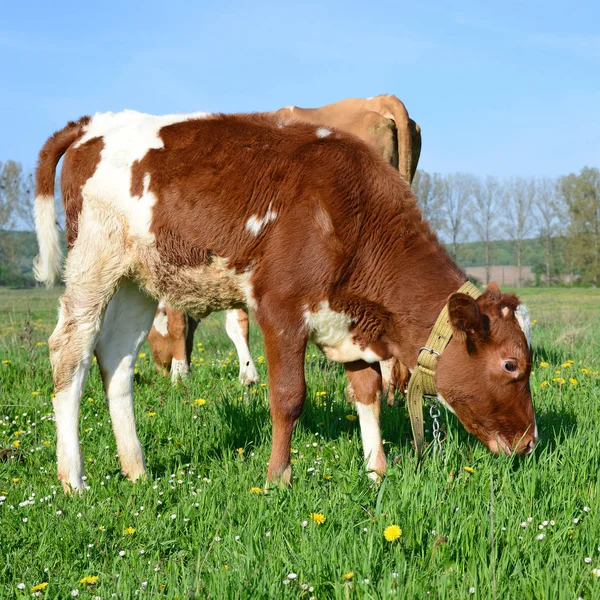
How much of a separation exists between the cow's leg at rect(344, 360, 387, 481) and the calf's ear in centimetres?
91

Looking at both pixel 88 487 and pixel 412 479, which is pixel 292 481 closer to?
pixel 412 479

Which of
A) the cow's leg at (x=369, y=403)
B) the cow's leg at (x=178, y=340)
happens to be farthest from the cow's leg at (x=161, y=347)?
the cow's leg at (x=369, y=403)

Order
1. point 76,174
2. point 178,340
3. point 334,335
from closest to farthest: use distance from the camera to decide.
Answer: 1. point 334,335
2. point 76,174
3. point 178,340

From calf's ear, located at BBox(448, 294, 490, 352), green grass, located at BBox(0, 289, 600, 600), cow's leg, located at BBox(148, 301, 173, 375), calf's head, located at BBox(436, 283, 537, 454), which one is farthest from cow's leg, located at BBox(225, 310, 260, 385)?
calf's ear, located at BBox(448, 294, 490, 352)

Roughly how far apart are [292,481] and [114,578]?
1490 millimetres

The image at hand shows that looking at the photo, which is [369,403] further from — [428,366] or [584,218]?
[584,218]

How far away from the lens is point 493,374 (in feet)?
13.7

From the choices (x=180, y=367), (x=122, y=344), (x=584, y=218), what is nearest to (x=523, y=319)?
(x=122, y=344)

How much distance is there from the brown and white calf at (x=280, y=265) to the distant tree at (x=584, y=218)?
63.8m

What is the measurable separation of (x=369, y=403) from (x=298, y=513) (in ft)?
4.61

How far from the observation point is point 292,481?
14.1 ft

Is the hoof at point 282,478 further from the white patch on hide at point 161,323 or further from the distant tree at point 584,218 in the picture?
the distant tree at point 584,218

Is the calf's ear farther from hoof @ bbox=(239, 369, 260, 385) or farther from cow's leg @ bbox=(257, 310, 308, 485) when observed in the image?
hoof @ bbox=(239, 369, 260, 385)

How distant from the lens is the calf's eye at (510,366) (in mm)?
4133
